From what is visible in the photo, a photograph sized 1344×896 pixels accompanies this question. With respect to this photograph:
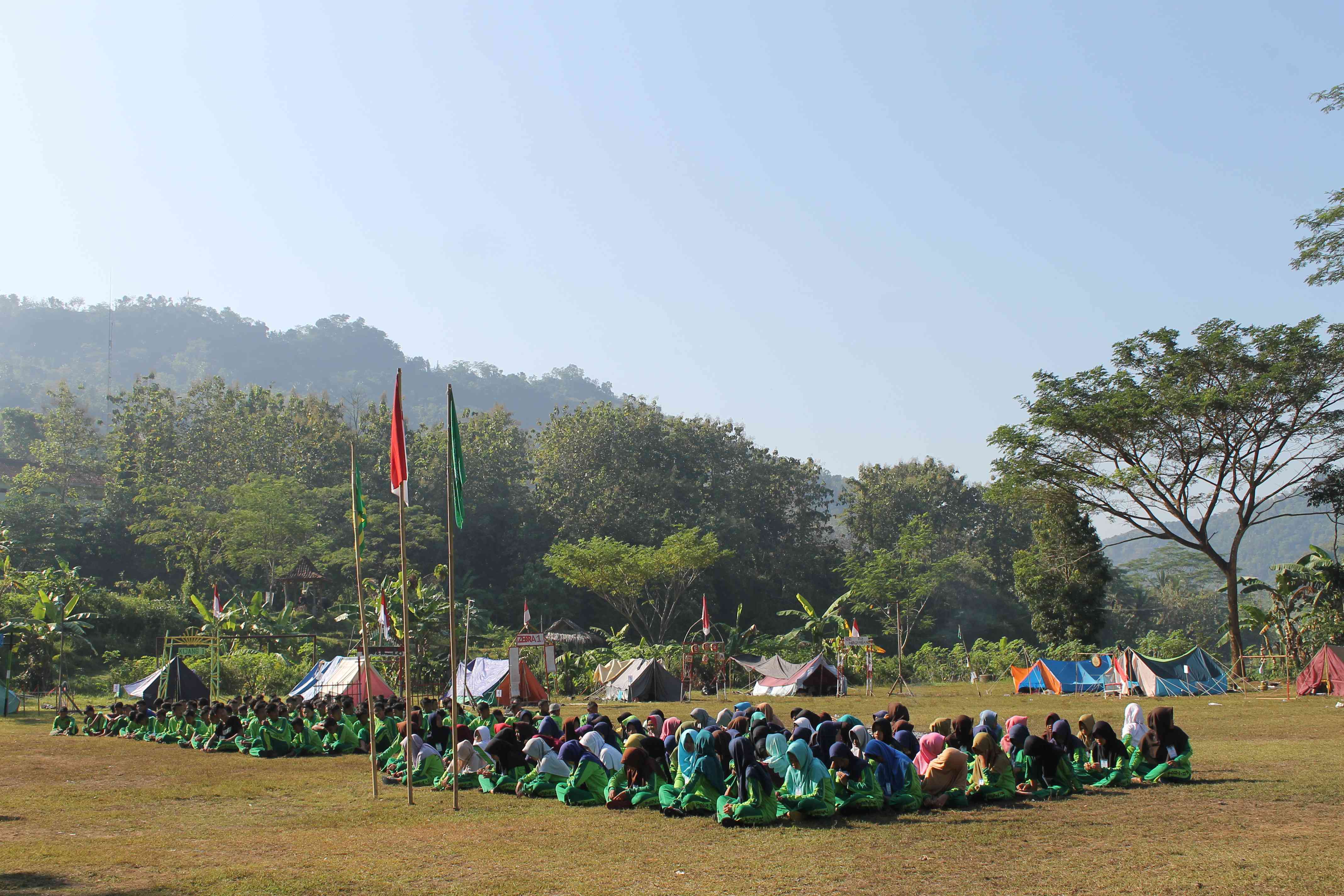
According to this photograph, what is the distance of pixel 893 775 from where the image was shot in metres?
11.2

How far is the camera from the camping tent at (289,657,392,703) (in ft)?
85.6

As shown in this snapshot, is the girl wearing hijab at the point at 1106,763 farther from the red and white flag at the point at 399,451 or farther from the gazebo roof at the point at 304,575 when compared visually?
the gazebo roof at the point at 304,575

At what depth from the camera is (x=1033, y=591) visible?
4469 cm

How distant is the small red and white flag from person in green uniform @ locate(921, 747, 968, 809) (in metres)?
19.2

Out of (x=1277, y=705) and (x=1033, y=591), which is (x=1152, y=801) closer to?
(x=1277, y=705)

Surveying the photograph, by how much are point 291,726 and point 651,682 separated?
A: 16728mm

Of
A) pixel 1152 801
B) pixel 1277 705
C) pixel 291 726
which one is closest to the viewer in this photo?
pixel 1152 801

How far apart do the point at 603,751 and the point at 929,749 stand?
388 centimetres

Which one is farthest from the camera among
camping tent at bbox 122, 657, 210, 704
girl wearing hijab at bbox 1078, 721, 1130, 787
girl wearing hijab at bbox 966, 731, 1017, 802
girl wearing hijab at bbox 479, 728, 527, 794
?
camping tent at bbox 122, 657, 210, 704

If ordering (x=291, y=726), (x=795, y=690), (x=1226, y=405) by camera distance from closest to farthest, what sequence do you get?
(x=291, y=726)
(x=1226, y=405)
(x=795, y=690)

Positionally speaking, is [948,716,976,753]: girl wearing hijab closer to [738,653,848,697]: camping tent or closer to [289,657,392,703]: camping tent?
[289,657,392,703]: camping tent

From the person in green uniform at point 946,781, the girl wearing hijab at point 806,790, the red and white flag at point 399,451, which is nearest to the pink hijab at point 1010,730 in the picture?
the person in green uniform at point 946,781

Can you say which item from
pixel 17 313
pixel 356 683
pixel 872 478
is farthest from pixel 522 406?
pixel 356 683

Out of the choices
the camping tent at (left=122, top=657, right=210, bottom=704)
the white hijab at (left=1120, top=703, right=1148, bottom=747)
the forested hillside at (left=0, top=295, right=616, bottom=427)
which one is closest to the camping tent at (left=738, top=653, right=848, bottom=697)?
the camping tent at (left=122, top=657, right=210, bottom=704)
